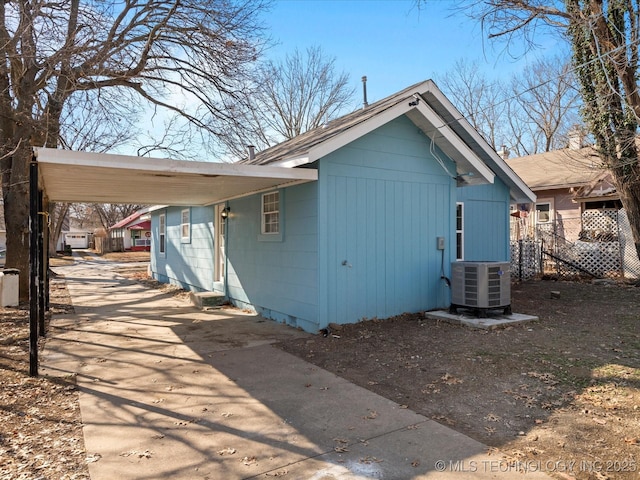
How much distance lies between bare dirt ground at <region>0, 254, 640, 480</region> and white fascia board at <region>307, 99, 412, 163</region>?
278 centimetres

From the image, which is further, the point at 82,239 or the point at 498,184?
the point at 82,239

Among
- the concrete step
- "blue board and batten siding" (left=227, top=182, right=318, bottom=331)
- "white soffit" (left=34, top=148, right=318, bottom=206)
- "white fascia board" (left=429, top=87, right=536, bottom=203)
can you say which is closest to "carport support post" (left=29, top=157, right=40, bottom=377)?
"white soffit" (left=34, top=148, right=318, bottom=206)

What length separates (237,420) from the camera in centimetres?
380

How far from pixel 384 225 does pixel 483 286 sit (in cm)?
195

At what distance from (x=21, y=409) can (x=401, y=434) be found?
11.3ft

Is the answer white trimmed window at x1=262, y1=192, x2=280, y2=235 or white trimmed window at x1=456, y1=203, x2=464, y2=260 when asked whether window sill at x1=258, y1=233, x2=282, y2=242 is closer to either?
white trimmed window at x1=262, y1=192, x2=280, y2=235

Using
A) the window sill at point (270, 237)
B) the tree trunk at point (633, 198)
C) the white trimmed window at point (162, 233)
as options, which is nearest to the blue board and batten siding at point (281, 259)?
the window sill at point (270, 237)

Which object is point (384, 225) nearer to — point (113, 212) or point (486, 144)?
point (486, 144)

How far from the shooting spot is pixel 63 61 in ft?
26.6

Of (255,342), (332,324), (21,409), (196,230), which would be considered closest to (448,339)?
(332,324)

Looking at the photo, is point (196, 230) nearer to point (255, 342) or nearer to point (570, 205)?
Answer: point (255, 342)

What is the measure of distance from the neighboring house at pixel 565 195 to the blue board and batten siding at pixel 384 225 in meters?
9.17

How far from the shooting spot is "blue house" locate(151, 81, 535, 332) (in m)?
6.96

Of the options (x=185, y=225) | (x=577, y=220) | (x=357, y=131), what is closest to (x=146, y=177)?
(x=357, y=131)
